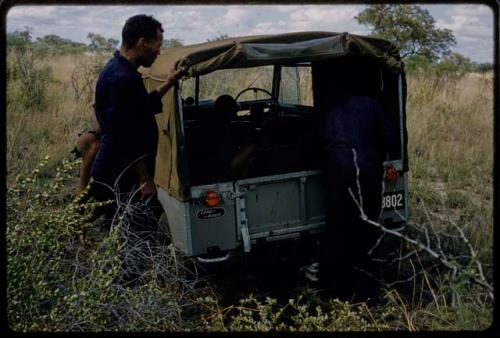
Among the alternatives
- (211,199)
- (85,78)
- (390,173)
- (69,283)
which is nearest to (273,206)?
(211,199)

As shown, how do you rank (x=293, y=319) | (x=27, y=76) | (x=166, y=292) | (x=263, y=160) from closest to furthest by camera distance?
(x=293, y=319) → (x=166, y=292) → (x=263, y=160) → (x=27, y=76)

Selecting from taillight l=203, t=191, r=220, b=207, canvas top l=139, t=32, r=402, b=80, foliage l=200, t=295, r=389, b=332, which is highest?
canvas top l=139, t=32, r=402, b=80

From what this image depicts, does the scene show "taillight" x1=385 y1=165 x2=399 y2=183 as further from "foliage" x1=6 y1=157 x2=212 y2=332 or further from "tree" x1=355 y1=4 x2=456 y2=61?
"tree" x1=355 y1=4 x2=456 y2=61

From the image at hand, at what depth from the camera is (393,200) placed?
14.7 feet

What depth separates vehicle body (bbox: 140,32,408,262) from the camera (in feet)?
12.9

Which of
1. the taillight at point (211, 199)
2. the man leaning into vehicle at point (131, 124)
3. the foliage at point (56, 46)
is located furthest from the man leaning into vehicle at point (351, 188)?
the foliage at point (56, 46)

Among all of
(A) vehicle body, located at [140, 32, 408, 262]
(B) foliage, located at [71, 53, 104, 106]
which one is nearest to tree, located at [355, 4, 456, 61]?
(B) foliage, located at [71, 53, 104, 106]

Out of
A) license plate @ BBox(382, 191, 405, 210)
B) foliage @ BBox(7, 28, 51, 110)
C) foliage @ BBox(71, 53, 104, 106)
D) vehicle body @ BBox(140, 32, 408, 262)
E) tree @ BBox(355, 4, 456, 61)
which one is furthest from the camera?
tree @ BBox(355, 4, 456, 61)

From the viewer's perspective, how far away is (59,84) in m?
10.1

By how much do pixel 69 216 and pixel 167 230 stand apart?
1043 mm

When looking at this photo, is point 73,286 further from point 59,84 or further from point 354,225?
point 59,84

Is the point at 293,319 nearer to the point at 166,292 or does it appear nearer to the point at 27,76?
the point at 166,292

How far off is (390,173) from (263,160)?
93 centimetres

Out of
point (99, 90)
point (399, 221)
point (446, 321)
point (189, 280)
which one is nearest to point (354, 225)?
point (399, 221)
